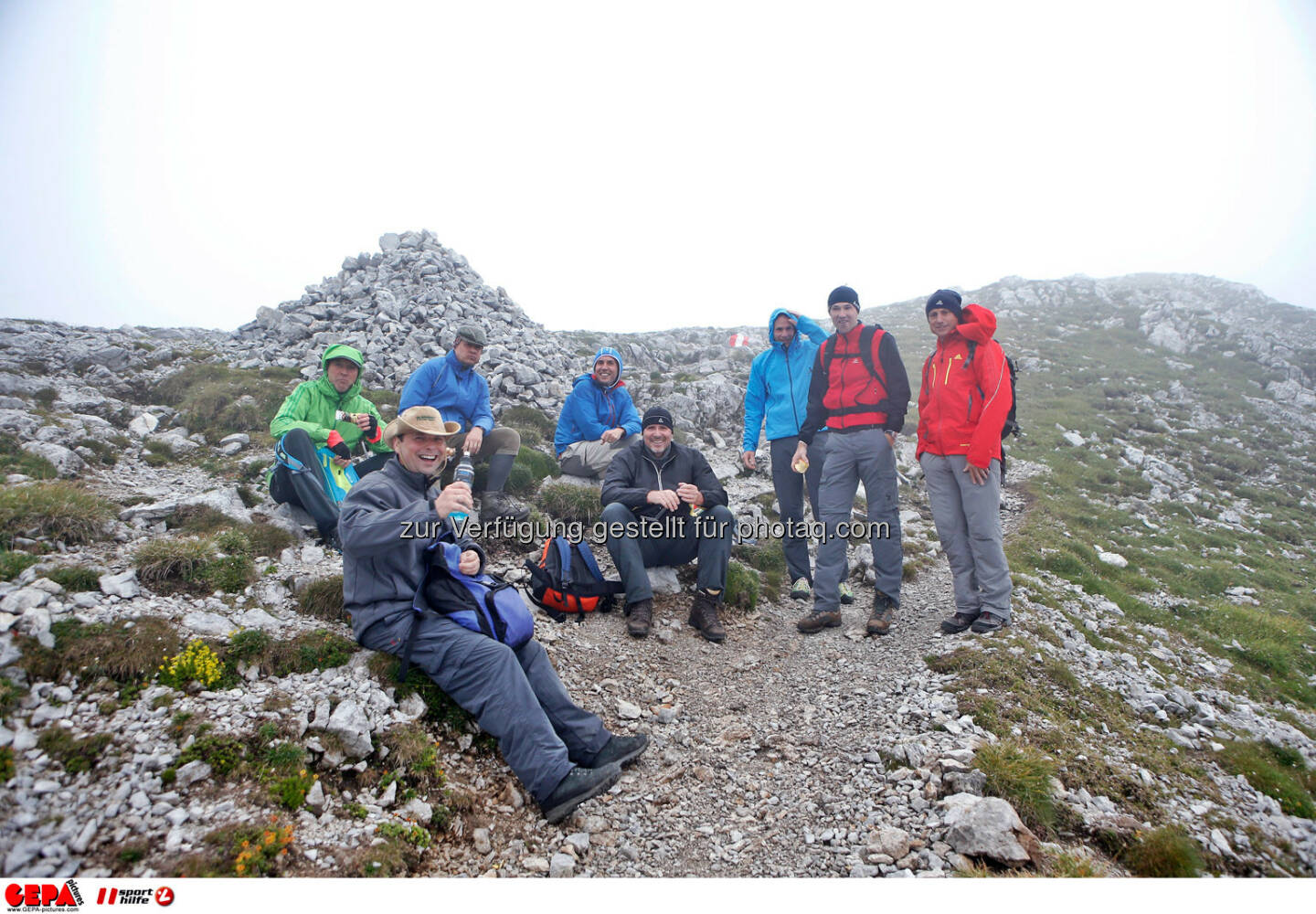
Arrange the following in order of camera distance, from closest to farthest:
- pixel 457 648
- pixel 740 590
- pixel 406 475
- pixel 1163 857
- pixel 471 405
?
pixel 1163 857, pixel 457 648, pixel 406 475, pixel 740 590, pixel 471 405

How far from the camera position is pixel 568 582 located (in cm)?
754

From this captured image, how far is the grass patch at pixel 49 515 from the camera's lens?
573 cm

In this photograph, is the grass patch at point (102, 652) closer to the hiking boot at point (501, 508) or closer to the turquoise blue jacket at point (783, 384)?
the hiking boot at point (501, 508)

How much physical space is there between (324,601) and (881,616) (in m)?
6.77

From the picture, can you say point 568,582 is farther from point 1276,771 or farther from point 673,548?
point 1276,771

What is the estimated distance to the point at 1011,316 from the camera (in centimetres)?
5294

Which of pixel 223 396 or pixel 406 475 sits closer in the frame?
pixel 406 475

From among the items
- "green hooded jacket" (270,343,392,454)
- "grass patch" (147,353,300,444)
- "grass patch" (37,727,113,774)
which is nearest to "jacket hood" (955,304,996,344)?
"green hooded jacket" (270,343,392,454)

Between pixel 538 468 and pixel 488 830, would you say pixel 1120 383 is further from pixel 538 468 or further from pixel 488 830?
pixel 488 830

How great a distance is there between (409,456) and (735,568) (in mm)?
5397

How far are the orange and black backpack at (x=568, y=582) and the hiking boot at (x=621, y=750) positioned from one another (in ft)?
8.07

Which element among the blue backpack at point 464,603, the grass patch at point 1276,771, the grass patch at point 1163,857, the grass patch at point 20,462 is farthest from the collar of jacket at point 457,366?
the grass patch at point 1276,771

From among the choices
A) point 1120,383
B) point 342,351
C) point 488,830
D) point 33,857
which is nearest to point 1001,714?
point 488,830
